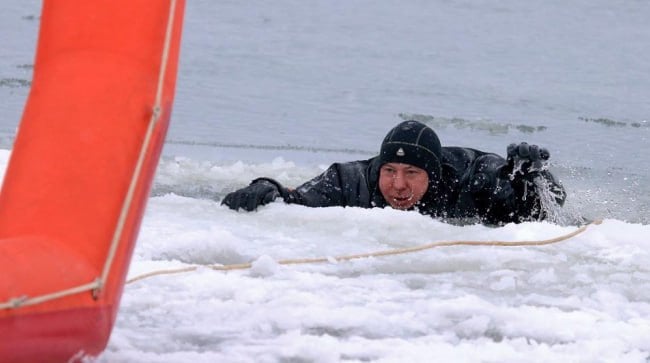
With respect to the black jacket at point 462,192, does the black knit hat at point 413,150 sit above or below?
above

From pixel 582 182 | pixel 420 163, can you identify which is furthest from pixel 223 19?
pixel 420 163

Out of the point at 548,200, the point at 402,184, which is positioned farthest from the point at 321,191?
the point at 548,200

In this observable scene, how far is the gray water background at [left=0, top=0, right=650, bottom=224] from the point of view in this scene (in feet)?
26.5

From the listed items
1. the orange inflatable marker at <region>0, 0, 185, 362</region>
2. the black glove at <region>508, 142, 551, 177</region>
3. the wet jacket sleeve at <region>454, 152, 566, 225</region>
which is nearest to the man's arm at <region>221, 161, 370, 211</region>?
the wet jacket sleeve at <region>454, 152, 566, 225</region>

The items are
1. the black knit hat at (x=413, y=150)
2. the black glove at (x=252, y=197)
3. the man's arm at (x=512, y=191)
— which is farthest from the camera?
the black knit hat at (x=413, y=150)

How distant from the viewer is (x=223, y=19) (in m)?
12.6

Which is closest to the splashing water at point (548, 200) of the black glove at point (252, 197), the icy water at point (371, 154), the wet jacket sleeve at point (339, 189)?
the icy water at point (371, 154)

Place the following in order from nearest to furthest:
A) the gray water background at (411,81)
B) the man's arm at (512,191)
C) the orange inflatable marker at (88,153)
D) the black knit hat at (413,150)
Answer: the orange inflatable marker at (88,153), the man's arm at (512,191), the black knit hat at (413,150), the gray water background at (411,81)

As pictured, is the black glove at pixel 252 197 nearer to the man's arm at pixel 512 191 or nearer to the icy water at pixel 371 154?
the icy water at pixel 371 154

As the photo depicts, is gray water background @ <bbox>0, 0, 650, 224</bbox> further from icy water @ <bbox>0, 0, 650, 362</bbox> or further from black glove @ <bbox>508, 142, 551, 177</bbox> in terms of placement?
black glove @ <bbox>508, 142, 551, 177</bbox>

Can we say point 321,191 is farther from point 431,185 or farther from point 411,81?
point 411,81

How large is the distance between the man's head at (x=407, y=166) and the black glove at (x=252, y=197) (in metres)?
0.60

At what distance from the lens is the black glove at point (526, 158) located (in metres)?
5.29

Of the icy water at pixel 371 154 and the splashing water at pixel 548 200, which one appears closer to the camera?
the icy water at pixel 371 154
